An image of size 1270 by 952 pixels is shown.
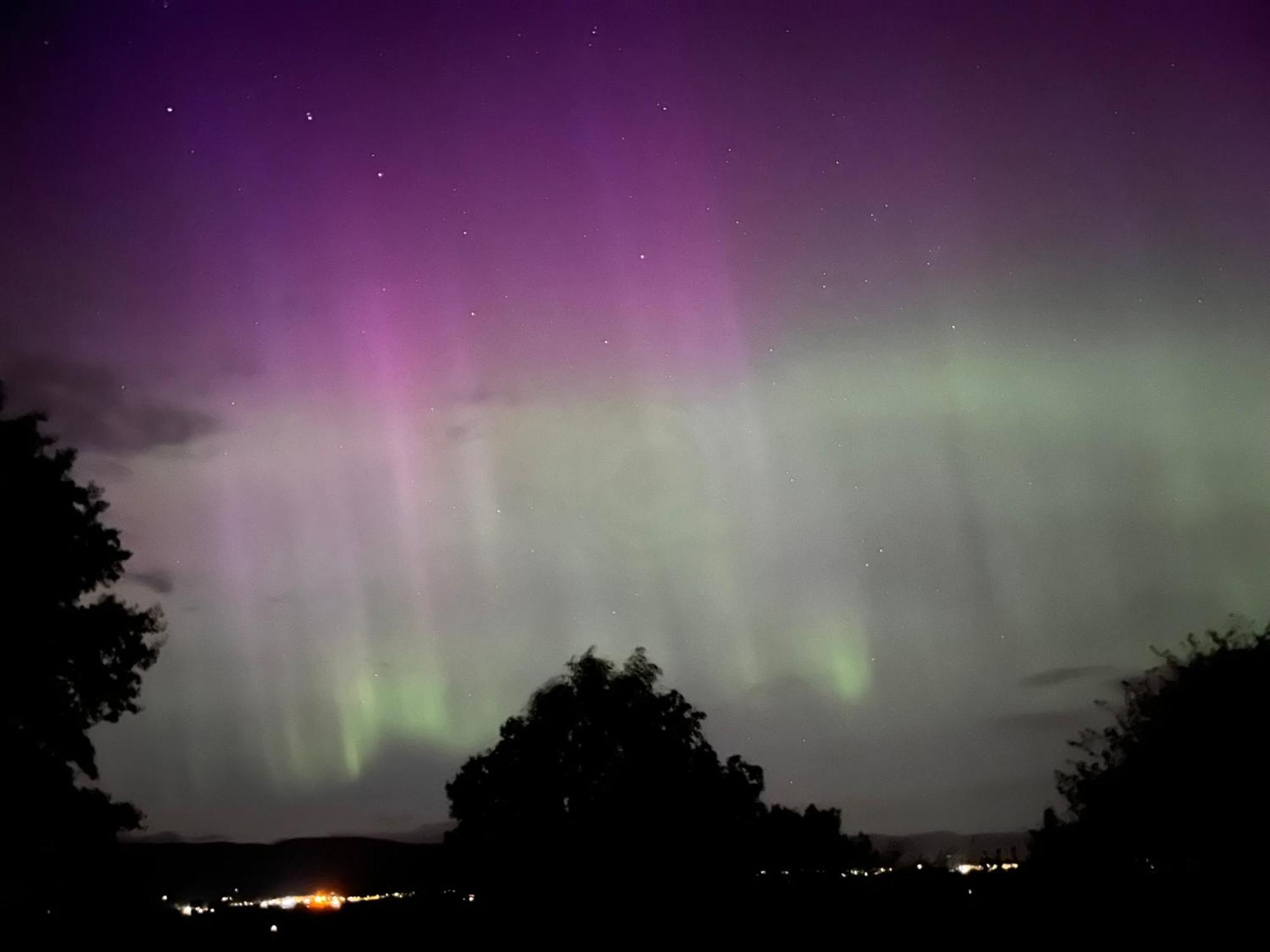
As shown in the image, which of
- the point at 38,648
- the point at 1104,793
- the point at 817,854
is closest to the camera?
the point at 38,648

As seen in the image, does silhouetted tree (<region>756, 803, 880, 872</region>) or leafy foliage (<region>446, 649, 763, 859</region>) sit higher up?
leafy foliage (<region>446, 649, 763, 859</region>)

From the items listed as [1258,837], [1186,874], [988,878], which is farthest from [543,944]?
[1258,837]

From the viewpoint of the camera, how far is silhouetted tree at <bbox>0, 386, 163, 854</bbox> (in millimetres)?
27625

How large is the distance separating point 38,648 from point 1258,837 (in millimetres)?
29409

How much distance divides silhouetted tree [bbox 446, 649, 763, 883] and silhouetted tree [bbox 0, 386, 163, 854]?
16073 mm

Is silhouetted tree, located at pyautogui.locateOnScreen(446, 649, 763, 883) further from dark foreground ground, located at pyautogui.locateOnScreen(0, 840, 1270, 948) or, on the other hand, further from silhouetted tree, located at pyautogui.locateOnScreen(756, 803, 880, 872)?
dark foreground ground, located at pyautogui.locateOnScreen(0, 840, 1270, 948)

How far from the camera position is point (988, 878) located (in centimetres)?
1978

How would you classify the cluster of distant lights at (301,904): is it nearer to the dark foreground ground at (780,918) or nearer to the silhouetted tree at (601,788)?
the dark foreground ground at (780,918)

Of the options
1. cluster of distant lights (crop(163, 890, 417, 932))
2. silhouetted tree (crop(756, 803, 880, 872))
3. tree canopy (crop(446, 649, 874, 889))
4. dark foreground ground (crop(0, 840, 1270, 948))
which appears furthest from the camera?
silhouetted tree (crop(756, 803, 880, 872))

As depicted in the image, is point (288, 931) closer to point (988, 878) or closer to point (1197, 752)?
point (988, 878)

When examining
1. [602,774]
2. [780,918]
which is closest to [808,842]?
[602,774]

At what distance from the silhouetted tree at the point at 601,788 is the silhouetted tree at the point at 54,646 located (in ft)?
52.7

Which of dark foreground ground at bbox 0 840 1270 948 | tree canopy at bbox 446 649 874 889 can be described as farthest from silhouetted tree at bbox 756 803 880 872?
dark foreground ground at bbox 0 840 1270 948

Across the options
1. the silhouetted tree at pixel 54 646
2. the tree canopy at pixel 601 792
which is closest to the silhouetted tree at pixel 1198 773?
the tree canopy at pixel 601 792
